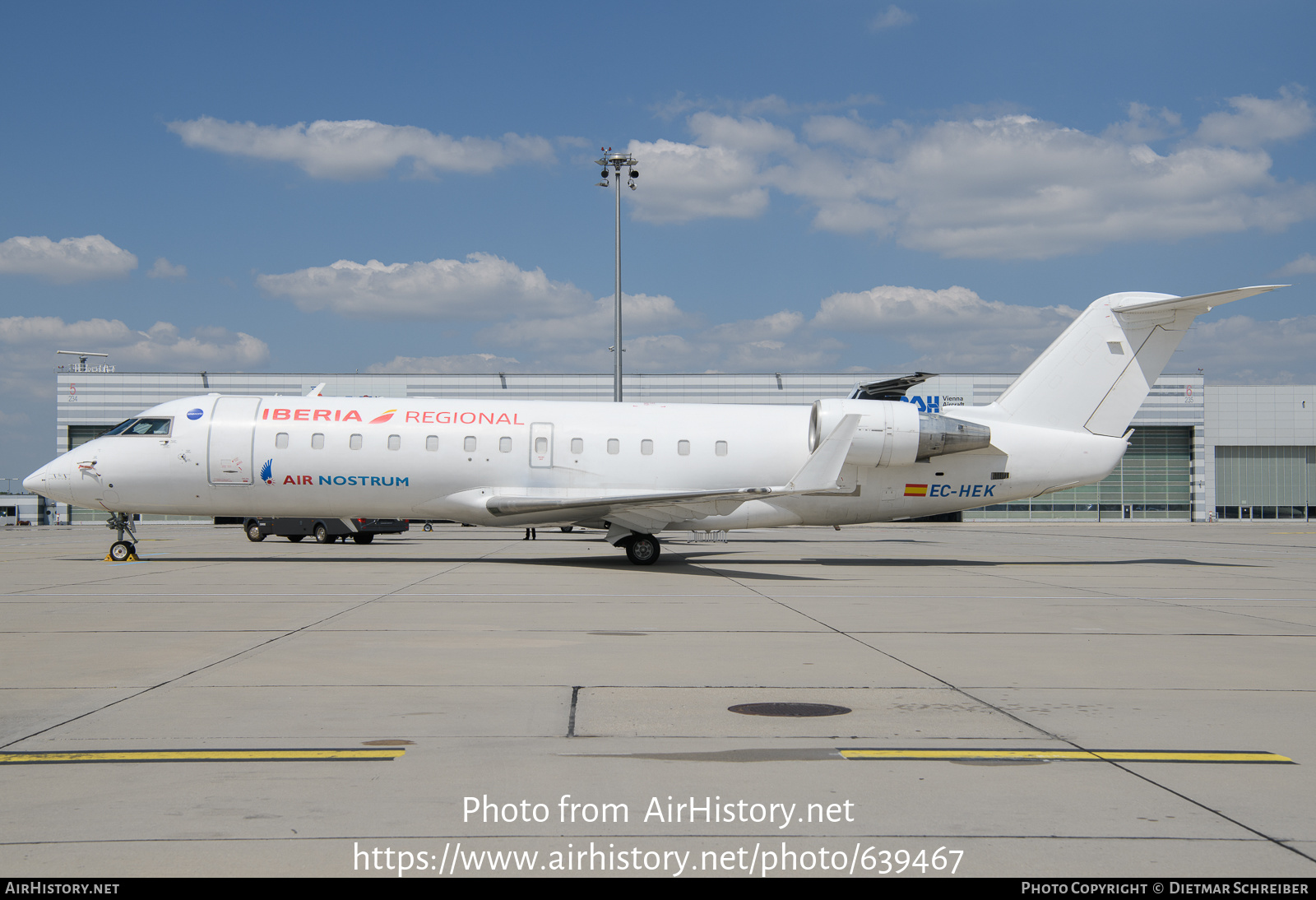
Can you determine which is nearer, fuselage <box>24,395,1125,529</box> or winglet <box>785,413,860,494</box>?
winglet <box>785,413,860,494</box>

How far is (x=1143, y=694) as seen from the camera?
7719mm

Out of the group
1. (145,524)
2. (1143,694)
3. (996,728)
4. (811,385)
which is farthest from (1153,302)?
(145,524)

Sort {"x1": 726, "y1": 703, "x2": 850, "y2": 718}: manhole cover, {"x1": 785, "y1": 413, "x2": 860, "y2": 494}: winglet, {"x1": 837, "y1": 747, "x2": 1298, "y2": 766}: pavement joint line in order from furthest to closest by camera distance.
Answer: {"x1": 785, "y1": 413, "x2": 860, "y2": 494}: winglet < {"x1": 726, "y1": 703, "x2": 850, "y2": 718}: manhole cover < {"x1": 837, "y1": 747, "x2": 1298, "y2": 766}: pavement joint line

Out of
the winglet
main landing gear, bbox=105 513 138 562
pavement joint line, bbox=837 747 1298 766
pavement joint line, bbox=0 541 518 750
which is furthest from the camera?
main landing gear, bbox=105 513 138 562

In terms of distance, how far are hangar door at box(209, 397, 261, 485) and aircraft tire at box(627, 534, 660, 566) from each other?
28.1ft

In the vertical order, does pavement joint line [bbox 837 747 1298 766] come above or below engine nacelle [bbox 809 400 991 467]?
below

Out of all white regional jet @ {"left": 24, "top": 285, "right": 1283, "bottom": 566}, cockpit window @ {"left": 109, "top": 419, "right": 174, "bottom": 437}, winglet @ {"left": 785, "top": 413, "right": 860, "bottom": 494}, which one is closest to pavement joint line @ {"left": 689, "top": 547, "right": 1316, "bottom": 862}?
winglet @ {"left": 785, "top": 413, "right": 860, "bottom": 494}

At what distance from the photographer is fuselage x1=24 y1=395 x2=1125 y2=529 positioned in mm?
21047

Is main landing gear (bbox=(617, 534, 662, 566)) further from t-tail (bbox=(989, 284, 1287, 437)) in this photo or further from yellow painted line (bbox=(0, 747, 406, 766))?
yellow painted line (bbox=(0, 747, 406, 766))

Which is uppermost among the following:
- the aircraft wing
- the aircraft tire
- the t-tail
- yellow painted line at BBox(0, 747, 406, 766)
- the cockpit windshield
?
the t-tail

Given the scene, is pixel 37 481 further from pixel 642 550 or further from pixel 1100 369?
pixel 1100 369

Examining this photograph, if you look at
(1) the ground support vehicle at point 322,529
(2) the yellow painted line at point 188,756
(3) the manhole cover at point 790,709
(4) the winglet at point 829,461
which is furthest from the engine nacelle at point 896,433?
(1) the ground support vehicle at point 322,529

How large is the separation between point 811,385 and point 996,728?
195 ft
